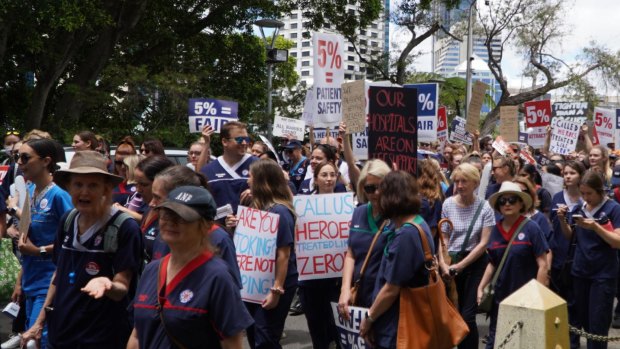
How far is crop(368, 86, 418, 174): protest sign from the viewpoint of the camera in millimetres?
7070

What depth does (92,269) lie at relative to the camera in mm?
4320

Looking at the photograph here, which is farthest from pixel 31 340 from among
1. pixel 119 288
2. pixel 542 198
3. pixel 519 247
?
pixel 542 198

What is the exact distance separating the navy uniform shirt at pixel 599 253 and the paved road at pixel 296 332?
1.31 meters

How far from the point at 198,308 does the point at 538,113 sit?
1429cm

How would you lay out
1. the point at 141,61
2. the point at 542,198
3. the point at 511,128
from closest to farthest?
1. the point at 542,198
2. the point at 511,128
3. the point at 141,61

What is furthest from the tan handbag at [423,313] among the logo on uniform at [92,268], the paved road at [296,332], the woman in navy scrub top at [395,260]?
the paved road at [296,332]

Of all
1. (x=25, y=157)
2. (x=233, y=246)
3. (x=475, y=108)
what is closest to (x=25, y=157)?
(x=25, y=157)

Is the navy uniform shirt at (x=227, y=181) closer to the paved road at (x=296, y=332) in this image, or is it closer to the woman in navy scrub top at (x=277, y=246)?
the woman in navy scrub top at (x=277, y=246)

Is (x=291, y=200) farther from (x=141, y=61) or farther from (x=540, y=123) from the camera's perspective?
(x=141, y=61)

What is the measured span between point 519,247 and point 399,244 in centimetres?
222

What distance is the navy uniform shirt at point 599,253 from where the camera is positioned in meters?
7.07

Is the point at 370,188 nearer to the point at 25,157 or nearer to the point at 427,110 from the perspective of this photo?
the point at 25,157

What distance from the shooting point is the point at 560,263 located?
7.98 meters

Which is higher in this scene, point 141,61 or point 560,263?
point 141,61
